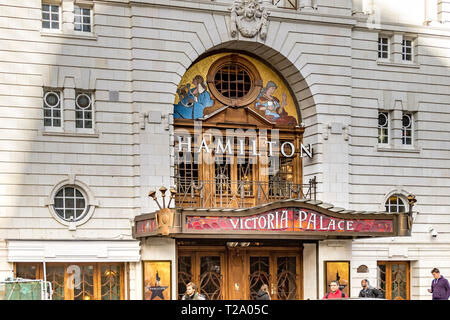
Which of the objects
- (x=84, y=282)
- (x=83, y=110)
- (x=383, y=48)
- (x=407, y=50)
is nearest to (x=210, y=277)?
(x=84, y=282)

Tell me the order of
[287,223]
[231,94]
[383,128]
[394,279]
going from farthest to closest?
[383,128] → [394,279] → [231,94] → [287,223]

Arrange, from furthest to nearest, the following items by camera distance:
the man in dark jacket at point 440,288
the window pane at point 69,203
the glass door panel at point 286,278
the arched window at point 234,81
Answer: the arched window at point 234,81, the glass door panel at point 286,278, the window pane at point 69,203, the man in dark jacket at point 440,288

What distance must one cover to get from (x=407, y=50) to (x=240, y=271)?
1141 centimetres

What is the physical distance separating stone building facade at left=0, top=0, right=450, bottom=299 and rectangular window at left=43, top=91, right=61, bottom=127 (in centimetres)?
5

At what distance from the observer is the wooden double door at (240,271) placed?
23.5m

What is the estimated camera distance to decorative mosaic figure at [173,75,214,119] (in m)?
24.0

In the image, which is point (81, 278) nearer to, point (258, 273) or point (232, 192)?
point (232, 192)

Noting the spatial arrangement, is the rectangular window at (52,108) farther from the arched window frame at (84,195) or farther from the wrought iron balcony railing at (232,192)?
the wrought iron balcony railing at (232,192)

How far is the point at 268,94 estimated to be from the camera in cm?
2545

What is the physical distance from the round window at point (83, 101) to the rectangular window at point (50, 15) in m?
2.51

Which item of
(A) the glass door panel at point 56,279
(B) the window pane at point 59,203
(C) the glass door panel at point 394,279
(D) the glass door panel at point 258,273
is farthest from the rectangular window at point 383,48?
(A) the glass door panel at point 56,279

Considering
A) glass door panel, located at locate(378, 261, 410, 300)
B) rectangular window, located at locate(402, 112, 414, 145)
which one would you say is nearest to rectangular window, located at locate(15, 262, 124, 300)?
glass door panel, located at locate(378, 261, 410, 300)

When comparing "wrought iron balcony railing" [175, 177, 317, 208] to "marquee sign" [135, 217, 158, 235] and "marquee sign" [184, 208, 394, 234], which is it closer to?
"marquee sign" [135, 217, 158, 235]

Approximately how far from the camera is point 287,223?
20.8m
